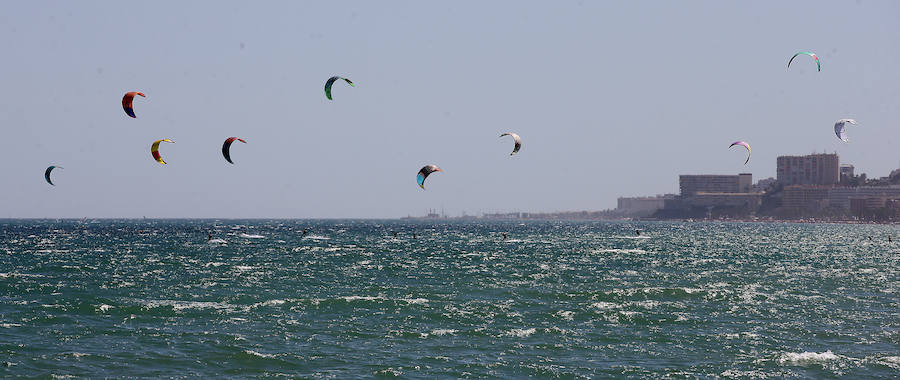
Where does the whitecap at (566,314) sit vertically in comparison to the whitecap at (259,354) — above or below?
above

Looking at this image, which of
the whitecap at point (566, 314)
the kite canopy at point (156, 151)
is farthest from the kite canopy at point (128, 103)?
the whitecap at point (566, 314)

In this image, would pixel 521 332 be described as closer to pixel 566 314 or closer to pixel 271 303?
pixel 566 314

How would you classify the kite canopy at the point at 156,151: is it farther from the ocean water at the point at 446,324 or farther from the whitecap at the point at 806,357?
the whitecap at the point at 806,357

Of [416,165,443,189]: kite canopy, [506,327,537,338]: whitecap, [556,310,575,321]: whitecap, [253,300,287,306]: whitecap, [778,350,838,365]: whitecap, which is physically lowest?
[253,300,287,306]: whitecap

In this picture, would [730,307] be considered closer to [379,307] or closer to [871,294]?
[871,294]

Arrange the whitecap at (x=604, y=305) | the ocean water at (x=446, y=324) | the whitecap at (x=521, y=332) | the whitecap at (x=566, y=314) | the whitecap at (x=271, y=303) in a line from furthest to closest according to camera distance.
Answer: the whitecap at (x=271, y=303)
the whitecap at (x=604, y=305)
the whitecap at (x=566, y=314)
the whitecap at (x=521, y=332)
the ocean water at (x=446, y=324)

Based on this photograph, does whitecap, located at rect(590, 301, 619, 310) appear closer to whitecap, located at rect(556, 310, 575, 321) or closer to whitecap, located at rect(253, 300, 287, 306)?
whitecap, located at rect(556, 310, 575, 321)

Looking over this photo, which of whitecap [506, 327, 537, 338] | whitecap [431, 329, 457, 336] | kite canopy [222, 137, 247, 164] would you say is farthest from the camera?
kite canopy [222, 137, 247, 164]

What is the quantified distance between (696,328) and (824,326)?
4.96m

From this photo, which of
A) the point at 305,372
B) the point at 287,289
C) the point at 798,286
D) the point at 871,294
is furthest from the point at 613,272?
the point at 305,372

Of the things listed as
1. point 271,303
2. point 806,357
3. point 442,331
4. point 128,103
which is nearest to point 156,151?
→ point 128,103

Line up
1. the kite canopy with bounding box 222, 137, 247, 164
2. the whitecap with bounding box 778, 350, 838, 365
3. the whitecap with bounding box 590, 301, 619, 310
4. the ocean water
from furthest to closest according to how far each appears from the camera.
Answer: the kite canopy with bounding box 222, 137, 247, 164, the whitecap with bounding box 590, 301, 619, 310, the whitecap with bounding box 778, 350, 838, 365, the ocean water

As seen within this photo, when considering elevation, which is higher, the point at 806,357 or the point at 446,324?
the point at 806,357

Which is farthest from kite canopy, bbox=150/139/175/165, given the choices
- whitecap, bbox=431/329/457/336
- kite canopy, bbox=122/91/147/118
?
whitecap, bbox=431/329/457/336
